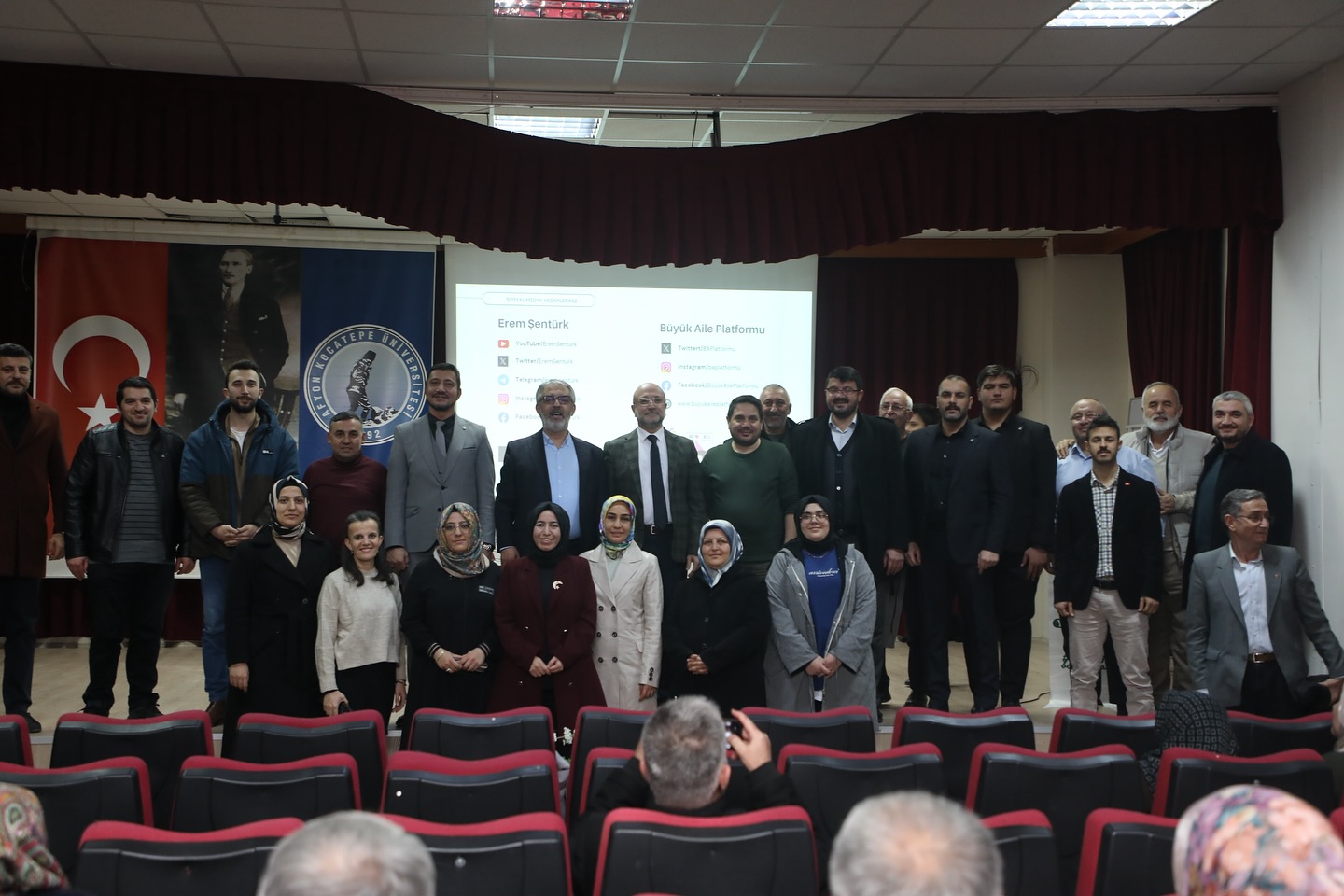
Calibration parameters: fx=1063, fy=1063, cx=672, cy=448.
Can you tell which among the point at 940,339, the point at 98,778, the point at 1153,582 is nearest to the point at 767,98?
the point at 1153,582

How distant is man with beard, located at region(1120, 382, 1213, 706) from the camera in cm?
473

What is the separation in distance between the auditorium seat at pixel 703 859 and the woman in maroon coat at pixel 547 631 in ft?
7.00

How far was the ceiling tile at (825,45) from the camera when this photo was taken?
4.28m

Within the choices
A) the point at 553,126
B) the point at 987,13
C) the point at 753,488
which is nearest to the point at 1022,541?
the point at 753,488

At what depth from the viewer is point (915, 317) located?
8.10 metres

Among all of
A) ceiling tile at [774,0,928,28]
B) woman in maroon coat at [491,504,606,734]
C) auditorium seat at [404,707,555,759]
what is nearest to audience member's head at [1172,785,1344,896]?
auditorium seat at [404,707,555,759]

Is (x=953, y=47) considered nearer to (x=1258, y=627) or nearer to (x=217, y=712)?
(x=1258, y=627)

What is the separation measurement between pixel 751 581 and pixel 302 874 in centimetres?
300

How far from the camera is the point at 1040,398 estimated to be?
7.80 meters

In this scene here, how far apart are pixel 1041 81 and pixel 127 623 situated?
464cm

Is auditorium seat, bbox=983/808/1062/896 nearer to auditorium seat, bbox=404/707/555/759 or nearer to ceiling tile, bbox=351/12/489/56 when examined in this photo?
auditorium seat, bbox=404/707/555/759

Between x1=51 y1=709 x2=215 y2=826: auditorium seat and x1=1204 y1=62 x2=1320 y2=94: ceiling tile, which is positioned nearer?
x1=51 y1=709 x2=215 y2=826: auditorium seat

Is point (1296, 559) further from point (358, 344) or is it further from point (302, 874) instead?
point (358, 344)

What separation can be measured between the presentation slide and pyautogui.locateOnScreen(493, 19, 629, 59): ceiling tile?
219cm
